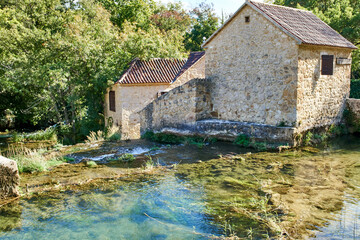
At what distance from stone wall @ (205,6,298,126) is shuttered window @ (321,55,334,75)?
1809 mm

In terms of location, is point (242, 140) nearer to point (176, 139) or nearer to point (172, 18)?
point (176, 139)

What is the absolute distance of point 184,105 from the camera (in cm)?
1392

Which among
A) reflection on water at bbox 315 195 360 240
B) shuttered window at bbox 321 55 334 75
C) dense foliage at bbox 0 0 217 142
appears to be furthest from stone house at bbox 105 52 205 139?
reflection on water at bbox 315 195 360 240

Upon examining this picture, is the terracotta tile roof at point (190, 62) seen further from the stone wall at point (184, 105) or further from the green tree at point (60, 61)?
the stone wall at point (184, 105)

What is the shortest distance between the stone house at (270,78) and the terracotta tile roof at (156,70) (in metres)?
4.67

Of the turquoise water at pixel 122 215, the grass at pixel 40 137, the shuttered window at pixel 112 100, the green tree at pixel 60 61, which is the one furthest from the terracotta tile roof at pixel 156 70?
the turquoise water at pixel 122 215

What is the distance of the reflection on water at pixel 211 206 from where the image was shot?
229 inches

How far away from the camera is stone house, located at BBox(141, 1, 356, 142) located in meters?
11.3

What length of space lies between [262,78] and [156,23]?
2395cm

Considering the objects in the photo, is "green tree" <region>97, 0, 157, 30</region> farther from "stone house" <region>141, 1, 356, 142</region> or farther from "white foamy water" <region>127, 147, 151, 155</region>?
"white foamy water" <region>127, 147, 151, 155</region>

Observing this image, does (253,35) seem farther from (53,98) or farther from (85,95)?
(53,98)

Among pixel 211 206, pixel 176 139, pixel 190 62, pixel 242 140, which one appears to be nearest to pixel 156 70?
pixel 190 62

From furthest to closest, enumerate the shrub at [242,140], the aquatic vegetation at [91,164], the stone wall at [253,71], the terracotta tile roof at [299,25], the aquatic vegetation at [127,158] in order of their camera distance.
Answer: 1. the shrub at [242,140]
2. the stone wall at [253,71]
3. the terracotta tile roof at [299,25]
4. the aquatic vegetation at [127,158]
5. the aquatic vegetation at [91,164]

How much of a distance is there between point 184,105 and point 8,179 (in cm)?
790
